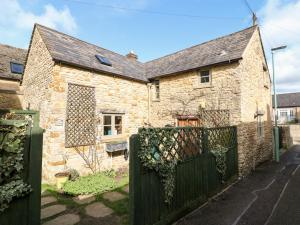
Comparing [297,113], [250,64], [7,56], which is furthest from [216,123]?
[297,113]

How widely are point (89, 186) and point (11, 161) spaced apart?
4.90 m

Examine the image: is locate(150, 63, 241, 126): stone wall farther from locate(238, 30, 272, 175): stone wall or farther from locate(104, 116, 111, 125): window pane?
locate(104, 116, 111, 125): window pane

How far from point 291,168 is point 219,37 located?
357 inches

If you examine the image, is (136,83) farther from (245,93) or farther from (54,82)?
(245,93)

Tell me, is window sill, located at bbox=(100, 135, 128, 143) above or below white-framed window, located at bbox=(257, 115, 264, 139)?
below

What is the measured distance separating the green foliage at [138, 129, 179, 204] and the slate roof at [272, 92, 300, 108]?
158 feet

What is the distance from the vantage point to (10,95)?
43.7 ft

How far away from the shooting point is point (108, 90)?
1076 cm

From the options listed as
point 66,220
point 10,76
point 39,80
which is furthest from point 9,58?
point 66,220

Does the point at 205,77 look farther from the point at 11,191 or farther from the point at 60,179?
the point at 11,191

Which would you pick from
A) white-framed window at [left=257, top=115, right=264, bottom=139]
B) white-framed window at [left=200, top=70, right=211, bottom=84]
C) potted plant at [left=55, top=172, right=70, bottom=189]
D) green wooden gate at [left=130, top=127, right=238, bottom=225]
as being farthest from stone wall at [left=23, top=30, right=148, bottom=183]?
white-framed window at [left=257, top=115, right=264, bottom=139]

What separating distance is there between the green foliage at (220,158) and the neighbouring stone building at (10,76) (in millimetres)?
12200

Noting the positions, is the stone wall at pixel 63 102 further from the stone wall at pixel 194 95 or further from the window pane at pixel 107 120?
the stone wall at pixel 194 95

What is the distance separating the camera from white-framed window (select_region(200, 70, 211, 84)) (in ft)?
36.2
